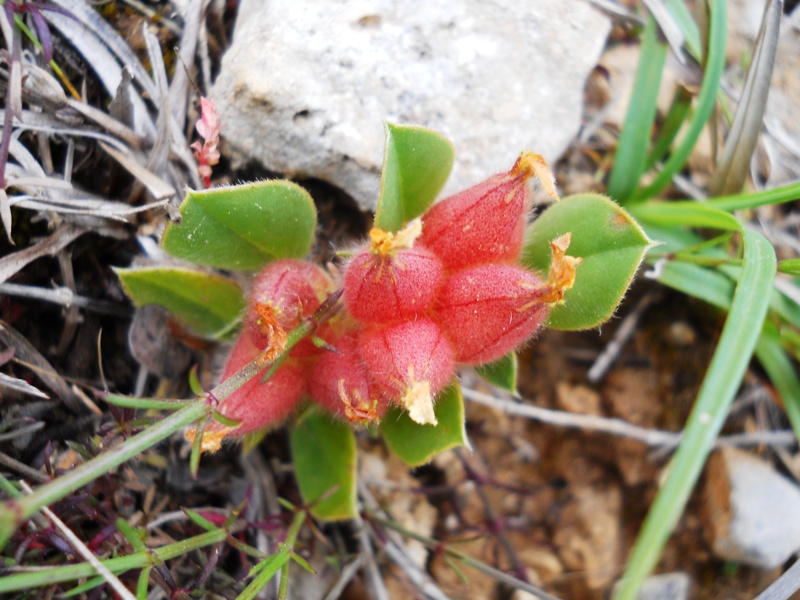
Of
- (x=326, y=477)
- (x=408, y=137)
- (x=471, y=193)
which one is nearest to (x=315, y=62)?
(x=408, y=137)

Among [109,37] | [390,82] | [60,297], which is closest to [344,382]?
[60,297]

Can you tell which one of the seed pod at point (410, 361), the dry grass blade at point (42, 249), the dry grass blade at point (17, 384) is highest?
the seed pod at point (410, 361)

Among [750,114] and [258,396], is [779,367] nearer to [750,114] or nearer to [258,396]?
[750,114]

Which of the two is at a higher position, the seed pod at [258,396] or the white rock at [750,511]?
the seed pod at [258,396]

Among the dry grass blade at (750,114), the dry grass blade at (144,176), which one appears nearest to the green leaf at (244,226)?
the dry grass blade at (144,176)

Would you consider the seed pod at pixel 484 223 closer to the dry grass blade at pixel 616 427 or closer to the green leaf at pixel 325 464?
the green leaf at pixel 325 464

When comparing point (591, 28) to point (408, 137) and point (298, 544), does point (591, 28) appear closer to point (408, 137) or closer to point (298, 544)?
point (408, 137)
